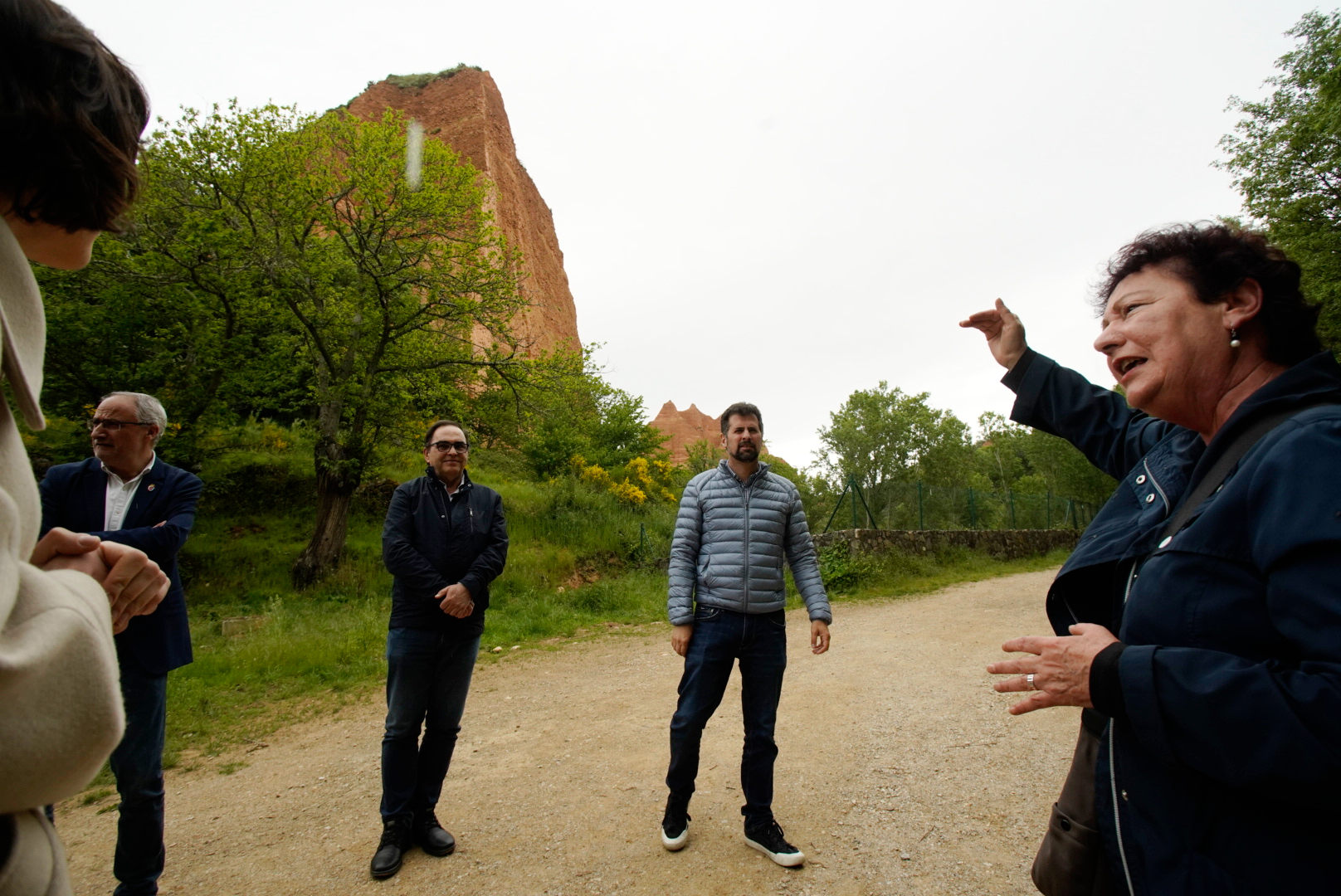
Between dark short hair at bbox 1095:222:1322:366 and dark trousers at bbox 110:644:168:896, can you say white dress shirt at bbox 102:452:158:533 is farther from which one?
dark short hair at bbox 1095:222:1322:366

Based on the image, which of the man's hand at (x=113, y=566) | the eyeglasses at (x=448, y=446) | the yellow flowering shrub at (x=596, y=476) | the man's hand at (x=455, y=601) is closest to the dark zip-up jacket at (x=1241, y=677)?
the man's hand at (x=113, y=566)

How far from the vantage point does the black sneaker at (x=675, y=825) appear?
11.1ft

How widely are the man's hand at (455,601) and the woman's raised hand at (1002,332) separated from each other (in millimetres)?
2784

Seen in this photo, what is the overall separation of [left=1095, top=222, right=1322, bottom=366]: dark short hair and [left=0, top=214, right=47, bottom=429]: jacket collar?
226 centimetres

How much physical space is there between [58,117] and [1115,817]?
86.6 inches

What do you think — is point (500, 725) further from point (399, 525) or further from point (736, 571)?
point (736, 571)

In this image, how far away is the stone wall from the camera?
1445 centimetres

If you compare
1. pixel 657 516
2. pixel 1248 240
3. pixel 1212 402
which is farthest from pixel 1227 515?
pixel 657 516

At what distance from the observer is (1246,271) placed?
5.08 ft

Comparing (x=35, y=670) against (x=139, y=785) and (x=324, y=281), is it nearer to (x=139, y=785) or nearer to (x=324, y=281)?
(x=139, y=785)

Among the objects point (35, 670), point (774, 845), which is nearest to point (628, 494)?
point (774, 845)

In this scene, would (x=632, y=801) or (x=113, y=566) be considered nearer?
(x=113, y=566)

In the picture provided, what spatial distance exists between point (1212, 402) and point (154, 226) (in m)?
15.6

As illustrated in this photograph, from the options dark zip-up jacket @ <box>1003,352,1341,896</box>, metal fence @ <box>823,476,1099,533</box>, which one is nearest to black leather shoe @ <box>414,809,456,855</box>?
dark zip-up jacket @ <box>1003,352,1341,896</box>
